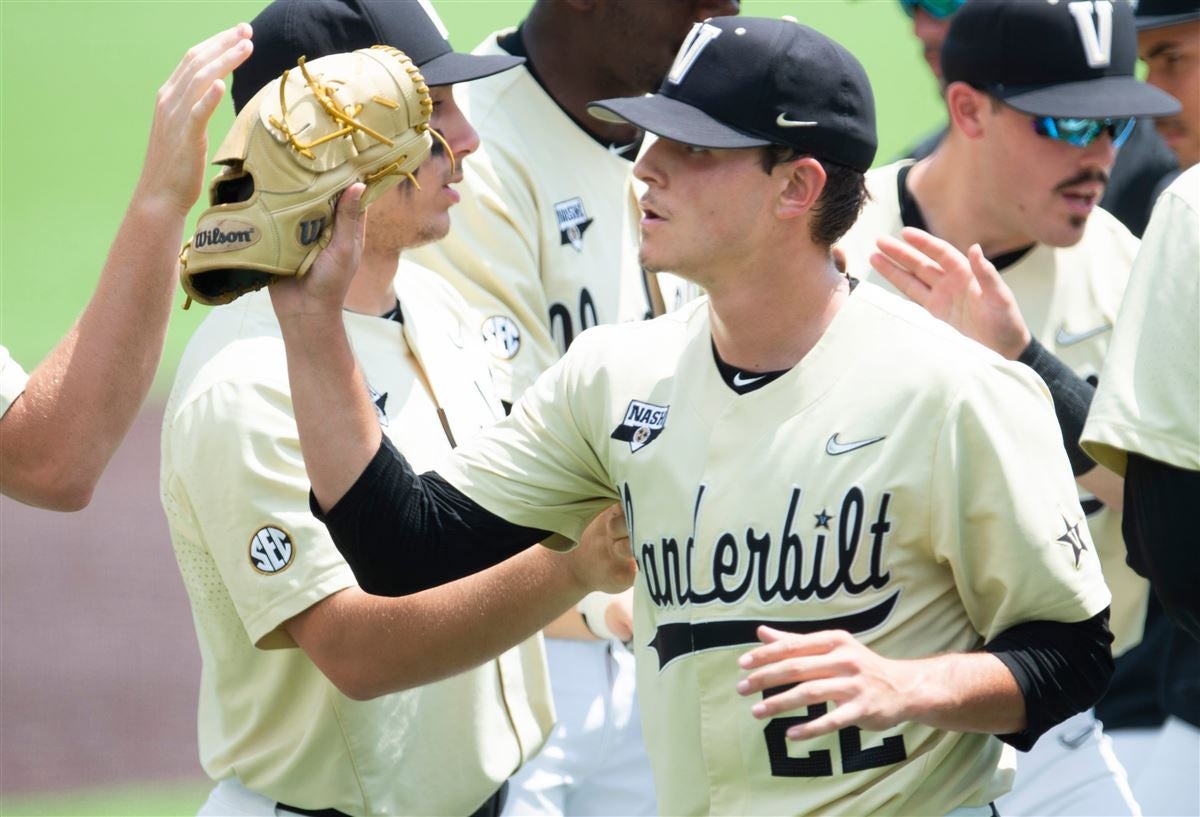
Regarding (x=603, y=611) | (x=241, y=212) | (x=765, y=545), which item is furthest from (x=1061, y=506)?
(x=603, y=611)

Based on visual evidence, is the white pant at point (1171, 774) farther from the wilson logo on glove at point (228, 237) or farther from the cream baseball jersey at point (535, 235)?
the wilson logo on glove at point (228, 237)

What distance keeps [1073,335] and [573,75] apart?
4.52 ft

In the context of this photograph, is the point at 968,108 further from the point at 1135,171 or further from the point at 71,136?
the point at 71,136

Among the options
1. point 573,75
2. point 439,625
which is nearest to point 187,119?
point 439,625

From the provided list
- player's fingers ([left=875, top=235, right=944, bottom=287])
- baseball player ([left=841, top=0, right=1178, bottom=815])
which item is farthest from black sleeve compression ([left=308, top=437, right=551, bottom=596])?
baseball player ([left=841, top=0, right=1178, bottom=815])

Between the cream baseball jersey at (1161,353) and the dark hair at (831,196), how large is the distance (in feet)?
1.48

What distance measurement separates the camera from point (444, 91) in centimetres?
336

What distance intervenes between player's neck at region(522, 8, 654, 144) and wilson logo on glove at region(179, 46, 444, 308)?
5.76 ft

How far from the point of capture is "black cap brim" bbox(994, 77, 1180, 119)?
11.9 ft

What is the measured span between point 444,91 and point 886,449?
4.37 ft

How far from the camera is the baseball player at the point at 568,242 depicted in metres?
3.99

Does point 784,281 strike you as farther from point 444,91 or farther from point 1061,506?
point 444,91

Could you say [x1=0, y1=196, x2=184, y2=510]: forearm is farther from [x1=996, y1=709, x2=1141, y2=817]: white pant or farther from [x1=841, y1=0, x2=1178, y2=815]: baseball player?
[x1=996, y1=709, x2=1141, y2=817]: white pant

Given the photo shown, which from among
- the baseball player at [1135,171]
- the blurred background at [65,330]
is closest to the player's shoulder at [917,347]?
the baseball player at [1135,171]
